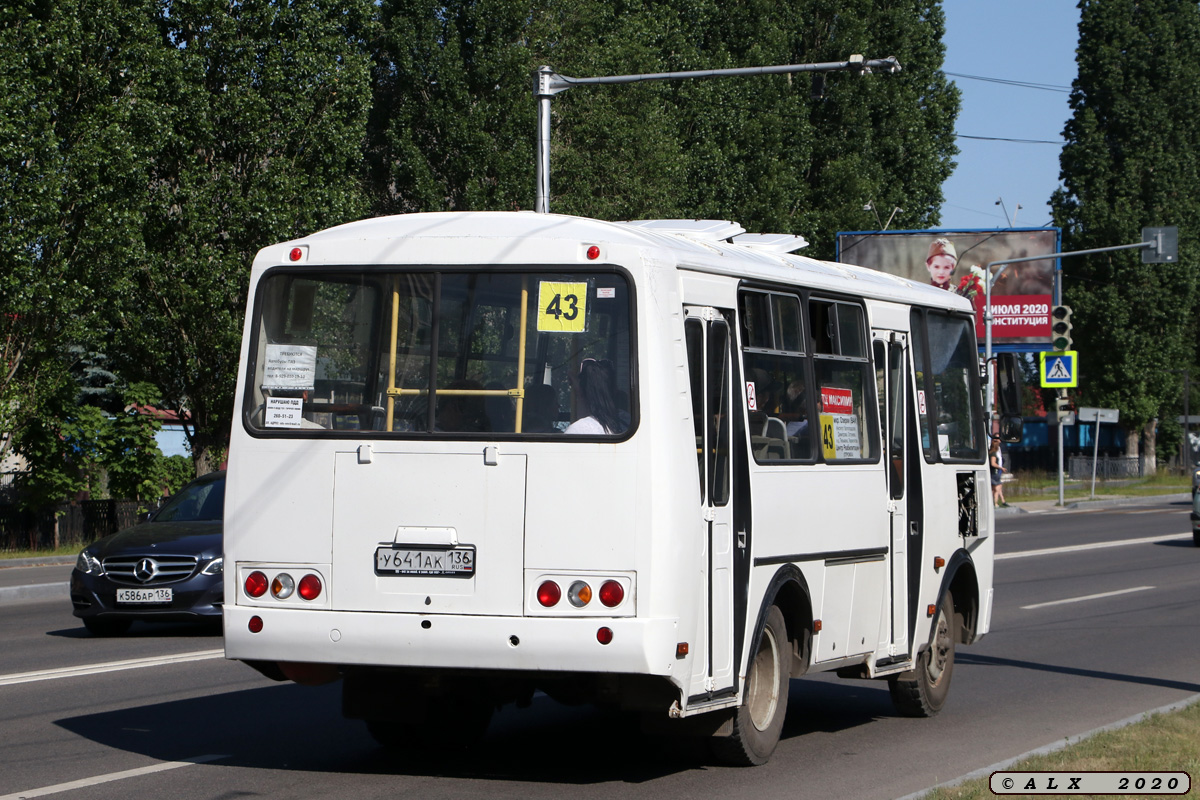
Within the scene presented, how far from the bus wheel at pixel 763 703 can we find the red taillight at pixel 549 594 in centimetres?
131

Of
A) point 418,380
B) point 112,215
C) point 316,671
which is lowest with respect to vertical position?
point 316,671

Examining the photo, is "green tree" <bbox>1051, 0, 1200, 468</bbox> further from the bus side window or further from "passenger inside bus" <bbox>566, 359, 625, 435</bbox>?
"passenger inside bus" <bbox>566, 359, 625, 435</bbox>

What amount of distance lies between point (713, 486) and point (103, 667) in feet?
20.9

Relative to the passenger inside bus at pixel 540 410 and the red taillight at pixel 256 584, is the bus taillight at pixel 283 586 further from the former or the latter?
the passenger inside bus at pixel 540 410

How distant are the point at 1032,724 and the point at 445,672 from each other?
4.39m

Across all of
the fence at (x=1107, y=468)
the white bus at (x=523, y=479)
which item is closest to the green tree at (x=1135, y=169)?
the fence at (x=1107, y=468)

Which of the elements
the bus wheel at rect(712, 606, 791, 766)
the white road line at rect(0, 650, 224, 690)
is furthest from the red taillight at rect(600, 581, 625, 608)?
the white road line at rect(0, 650, 224, 690)

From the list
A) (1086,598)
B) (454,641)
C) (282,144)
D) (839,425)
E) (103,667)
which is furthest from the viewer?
(282,144)

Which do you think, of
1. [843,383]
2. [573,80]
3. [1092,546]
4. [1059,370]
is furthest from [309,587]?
[1059,370]

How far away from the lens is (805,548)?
27.9 ft

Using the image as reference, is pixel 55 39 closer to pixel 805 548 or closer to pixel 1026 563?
pixel 1026 563

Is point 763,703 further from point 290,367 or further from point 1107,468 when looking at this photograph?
point 1107,468

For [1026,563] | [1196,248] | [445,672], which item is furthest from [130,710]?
[1196,248]

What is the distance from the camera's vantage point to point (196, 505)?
15875 millimetres
